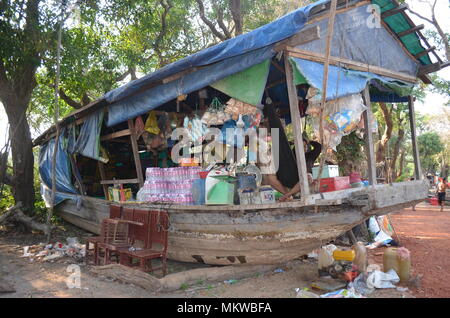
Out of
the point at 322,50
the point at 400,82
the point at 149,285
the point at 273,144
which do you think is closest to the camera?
the point at 149,285

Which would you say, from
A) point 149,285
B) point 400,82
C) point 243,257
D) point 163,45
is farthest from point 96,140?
point 163,45

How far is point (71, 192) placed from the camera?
8.53 meters

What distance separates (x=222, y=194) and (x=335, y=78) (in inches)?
88.7

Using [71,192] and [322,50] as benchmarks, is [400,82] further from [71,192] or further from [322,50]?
[71,192]

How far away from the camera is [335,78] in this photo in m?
4.61

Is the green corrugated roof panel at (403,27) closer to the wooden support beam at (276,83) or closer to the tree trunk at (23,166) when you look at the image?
the wooden support beam at (276,83)

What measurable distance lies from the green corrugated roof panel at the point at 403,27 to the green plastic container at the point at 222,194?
150 inches

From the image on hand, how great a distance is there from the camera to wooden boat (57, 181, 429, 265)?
4.16 meters

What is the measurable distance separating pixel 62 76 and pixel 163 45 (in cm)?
507

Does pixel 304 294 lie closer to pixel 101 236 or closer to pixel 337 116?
pixel 337 116

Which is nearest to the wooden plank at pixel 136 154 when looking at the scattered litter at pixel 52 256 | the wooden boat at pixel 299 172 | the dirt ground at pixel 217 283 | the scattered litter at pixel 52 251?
the wooden boat at pixel 299 172

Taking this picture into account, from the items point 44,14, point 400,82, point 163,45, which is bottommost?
point 400,82

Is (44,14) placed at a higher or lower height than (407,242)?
higher

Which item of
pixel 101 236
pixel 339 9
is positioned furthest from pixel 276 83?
pixel 101 236
